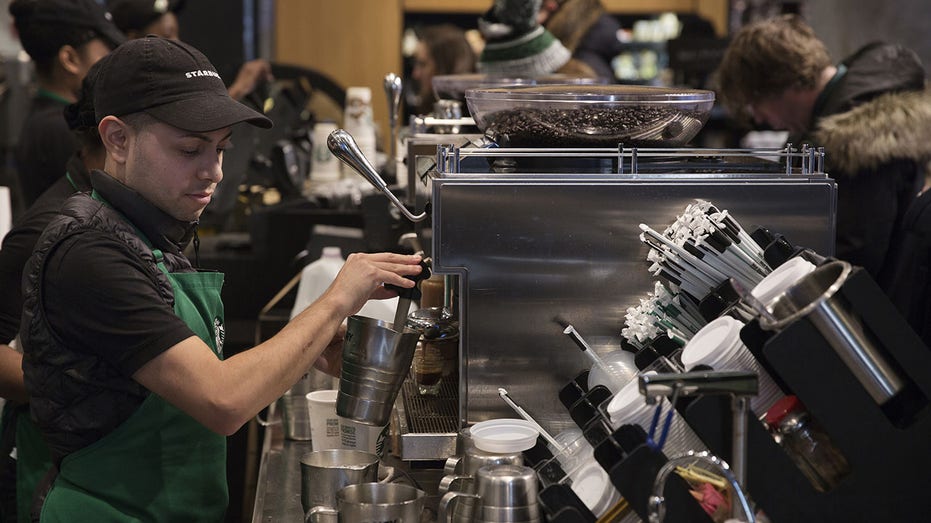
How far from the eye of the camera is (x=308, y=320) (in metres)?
1.63

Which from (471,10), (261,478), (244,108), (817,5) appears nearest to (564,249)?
(244,108)

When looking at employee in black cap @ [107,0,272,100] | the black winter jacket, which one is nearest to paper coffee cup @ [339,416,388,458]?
the black winter jacket

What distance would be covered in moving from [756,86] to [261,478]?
6.90 ft

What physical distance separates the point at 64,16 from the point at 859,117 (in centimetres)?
219

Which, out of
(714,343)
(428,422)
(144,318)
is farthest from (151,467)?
(714,343)

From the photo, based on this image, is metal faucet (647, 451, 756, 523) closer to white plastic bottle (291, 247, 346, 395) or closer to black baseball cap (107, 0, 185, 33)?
white plastic bottle (291, 247, 346, 395)

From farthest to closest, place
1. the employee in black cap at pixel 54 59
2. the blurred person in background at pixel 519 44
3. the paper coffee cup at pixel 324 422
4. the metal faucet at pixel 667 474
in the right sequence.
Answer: the blurred person in background at pixel 519 44, the employee in black cap at pixel 54 59, the paper coffee cup at pixel 324 422, the metal faucet at pixel 667 474

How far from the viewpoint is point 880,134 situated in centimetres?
310

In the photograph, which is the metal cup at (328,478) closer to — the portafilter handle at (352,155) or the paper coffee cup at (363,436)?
the paper coffee cup at (363,436)

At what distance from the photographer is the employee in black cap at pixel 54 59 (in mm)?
2920

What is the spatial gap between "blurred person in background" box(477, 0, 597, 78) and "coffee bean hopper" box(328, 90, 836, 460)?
2.02 meters

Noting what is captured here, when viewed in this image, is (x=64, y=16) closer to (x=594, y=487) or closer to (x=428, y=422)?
(x=428, y=422)

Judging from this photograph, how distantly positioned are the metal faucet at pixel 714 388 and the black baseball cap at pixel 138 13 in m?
3.26

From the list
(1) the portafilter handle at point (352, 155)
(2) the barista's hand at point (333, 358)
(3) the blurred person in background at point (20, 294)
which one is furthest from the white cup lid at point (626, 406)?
(3) the blurred person in background at point (20, 294)
